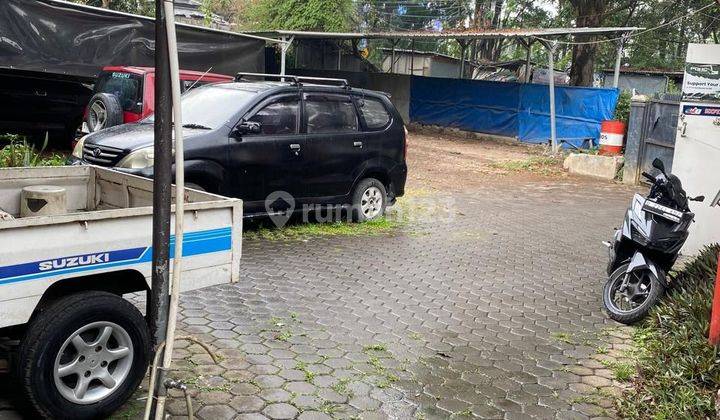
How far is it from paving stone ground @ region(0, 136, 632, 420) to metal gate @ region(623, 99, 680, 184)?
221 inches

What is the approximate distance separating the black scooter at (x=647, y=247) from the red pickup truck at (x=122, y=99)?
6.60m

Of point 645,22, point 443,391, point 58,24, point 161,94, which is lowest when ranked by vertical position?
point 443,391

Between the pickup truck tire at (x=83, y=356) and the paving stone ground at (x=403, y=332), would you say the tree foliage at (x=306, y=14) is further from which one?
the pickup truck tire at (x=83, y=356)

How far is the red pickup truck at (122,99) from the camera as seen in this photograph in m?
9.95

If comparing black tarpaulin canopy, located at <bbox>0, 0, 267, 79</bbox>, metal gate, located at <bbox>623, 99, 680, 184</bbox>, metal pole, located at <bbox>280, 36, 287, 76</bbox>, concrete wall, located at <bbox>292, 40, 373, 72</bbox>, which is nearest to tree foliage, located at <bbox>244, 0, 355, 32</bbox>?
concrete wall, located at <bbox>292, 40, 373, 72</bbox>

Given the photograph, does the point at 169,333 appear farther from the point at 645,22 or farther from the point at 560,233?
the point at 645,22

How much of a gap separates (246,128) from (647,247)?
14.0ft

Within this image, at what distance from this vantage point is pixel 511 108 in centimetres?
2133

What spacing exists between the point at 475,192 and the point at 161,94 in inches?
396

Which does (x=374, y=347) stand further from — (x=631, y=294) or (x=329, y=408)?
(x=631, y=294)

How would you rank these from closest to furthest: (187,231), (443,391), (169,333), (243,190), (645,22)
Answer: (169,333), (187,231), (443,391), (243,190), (645,22)

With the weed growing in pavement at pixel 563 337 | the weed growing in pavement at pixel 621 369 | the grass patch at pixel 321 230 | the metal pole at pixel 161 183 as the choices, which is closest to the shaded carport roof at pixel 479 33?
the grass patch at pixel 321 230

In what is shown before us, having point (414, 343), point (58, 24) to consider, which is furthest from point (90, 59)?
Answer: point (414, 343)

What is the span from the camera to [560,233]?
939 cm
